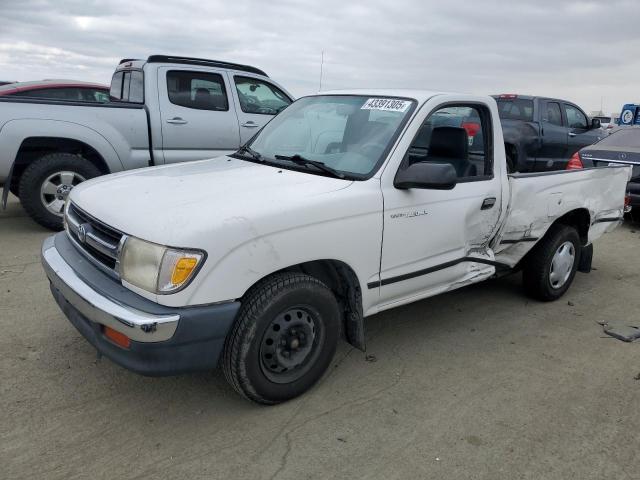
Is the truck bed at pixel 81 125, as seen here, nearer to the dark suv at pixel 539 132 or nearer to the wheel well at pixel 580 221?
the wheel well at pixel 580 221

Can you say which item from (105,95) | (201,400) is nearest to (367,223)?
(201,400)

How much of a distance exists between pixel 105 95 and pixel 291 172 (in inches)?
335

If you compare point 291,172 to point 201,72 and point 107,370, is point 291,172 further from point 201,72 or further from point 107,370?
point 201,72

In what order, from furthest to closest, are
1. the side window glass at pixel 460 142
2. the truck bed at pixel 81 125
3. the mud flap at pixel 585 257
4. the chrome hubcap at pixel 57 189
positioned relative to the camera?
the chrome hubcap at pixel 57 189, the truck bed at pixel 81 125, the mud flap at pixel 585 257, the side window glass at pixel 460 142

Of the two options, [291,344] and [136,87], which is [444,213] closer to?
[291,344]

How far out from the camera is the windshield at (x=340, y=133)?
10.9 feet

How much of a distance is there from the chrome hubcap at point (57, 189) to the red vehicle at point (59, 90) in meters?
3.55

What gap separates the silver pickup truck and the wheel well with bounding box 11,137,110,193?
11 millimetres

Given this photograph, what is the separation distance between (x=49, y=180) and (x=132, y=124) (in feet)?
3.83

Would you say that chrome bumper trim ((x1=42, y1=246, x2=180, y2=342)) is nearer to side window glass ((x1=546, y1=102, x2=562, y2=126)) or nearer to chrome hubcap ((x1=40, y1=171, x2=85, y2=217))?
chrome hubcap ((x1=40, y1=171, x2=85, y2=217))

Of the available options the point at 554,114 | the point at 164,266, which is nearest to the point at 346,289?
the point at 164,266

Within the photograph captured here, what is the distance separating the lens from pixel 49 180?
613cm

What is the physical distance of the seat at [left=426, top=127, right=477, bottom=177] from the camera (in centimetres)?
401

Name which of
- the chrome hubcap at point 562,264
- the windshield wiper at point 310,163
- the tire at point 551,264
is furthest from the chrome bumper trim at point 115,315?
the chrome hubcap at point 562,264
